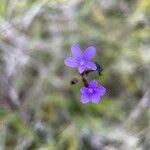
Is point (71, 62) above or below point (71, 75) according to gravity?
below

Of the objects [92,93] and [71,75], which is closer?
[92,93]

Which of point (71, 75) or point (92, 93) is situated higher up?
point (71, 75)

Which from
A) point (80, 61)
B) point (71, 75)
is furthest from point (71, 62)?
point (71, 75)

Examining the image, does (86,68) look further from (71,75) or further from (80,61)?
(71,75)

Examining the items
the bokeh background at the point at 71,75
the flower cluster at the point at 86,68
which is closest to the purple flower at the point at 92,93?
the flower cluster at the point at 86,68

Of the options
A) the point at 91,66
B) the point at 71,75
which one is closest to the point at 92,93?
the point at 91,66

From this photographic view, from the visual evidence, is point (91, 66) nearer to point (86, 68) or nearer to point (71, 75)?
point (86, 68)

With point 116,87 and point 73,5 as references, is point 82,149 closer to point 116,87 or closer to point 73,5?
point 116,87

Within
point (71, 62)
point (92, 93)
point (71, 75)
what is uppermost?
point (71, 75)

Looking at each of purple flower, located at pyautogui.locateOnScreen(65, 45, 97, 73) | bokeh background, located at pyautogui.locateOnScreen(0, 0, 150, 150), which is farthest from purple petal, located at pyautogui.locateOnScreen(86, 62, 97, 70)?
bokeh background, located at pyautogui.locateOnScreen(0, 0, 150, 150)

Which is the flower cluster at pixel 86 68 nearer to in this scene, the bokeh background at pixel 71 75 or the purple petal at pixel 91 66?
the purple petal at pixel 91 66
